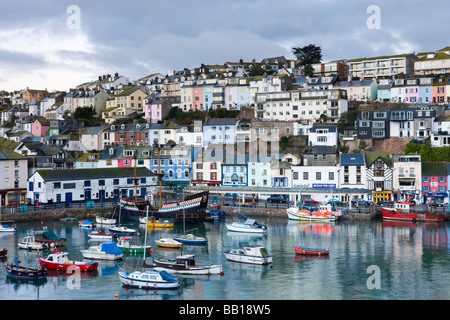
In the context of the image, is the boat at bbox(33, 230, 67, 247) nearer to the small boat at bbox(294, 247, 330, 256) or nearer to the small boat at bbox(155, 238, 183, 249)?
the small boat at bbox(155, 238, 183, 249)

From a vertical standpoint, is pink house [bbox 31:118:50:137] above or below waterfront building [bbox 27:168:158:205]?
above

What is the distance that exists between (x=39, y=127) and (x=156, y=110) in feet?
72.1

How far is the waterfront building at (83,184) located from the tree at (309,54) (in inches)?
2439

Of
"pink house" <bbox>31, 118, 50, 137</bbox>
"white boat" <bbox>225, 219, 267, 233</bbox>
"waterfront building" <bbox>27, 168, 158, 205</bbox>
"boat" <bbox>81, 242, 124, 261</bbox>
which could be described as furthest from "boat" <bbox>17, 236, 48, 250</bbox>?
"pink house" <bbox>31, 118, 50, 137</bbox>

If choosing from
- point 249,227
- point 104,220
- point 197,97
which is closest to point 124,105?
point 197,97

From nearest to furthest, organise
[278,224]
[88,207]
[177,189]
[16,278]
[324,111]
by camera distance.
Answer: [16,278]
[278,224]
[88,207]
[177,189]
[324,111]

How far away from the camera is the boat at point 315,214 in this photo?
56719 mm

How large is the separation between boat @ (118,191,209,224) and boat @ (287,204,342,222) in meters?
8.70

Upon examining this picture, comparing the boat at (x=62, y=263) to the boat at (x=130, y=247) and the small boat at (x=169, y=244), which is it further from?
the small boat at (x=169, y=244)

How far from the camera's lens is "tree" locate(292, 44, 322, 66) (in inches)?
4777

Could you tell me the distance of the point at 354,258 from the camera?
39.9 metres

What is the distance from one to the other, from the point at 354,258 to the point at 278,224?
52.6ft
